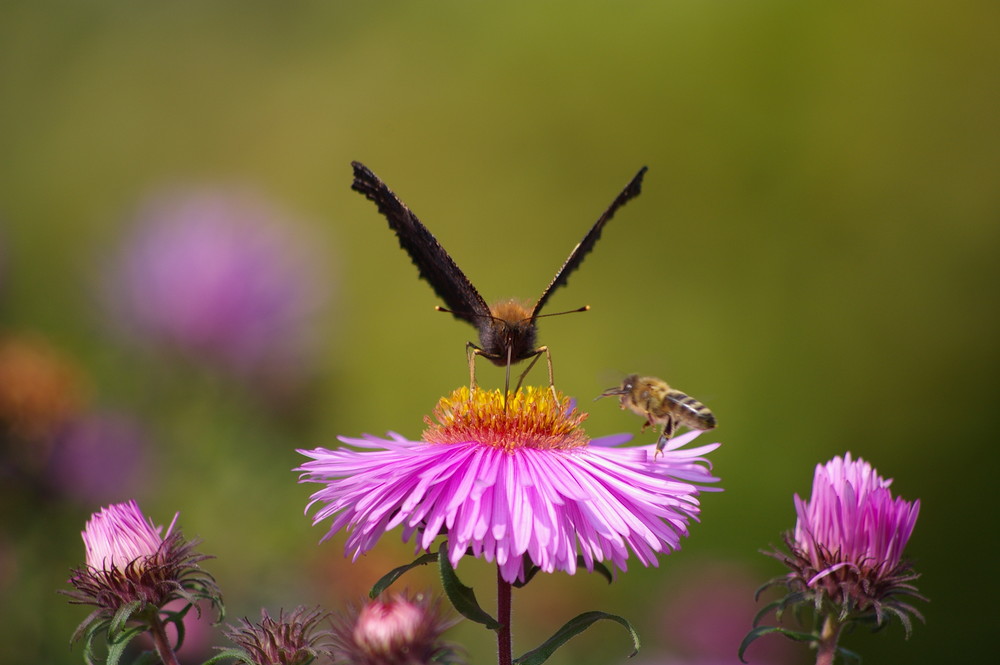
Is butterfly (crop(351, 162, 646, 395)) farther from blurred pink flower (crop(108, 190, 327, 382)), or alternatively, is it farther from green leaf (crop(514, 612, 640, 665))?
blurred pink flower (crop(108, 190, 327, 382))

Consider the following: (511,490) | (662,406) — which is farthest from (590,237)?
(511,490)

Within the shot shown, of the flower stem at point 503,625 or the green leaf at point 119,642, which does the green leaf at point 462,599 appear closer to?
the flower stem at point 503,625

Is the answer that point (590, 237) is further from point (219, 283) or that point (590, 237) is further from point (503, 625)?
point (219, 283)

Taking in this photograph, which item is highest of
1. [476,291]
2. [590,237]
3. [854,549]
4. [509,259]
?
[509,259]

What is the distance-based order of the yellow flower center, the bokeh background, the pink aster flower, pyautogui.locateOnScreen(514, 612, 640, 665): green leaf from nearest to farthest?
1. pyautogui.locateOnScreen(514, 612, 640, 665): green leaf
2. the pink aster flower
3. the yellow flower center
4. the bokeh background

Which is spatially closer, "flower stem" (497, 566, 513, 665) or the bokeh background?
"flower stem" (497, 566, 513, 665)

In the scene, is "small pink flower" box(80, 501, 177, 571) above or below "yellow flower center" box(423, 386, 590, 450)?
below

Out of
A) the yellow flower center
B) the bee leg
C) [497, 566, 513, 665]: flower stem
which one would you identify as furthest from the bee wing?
[497, 566, 513, 665]: flower stem
